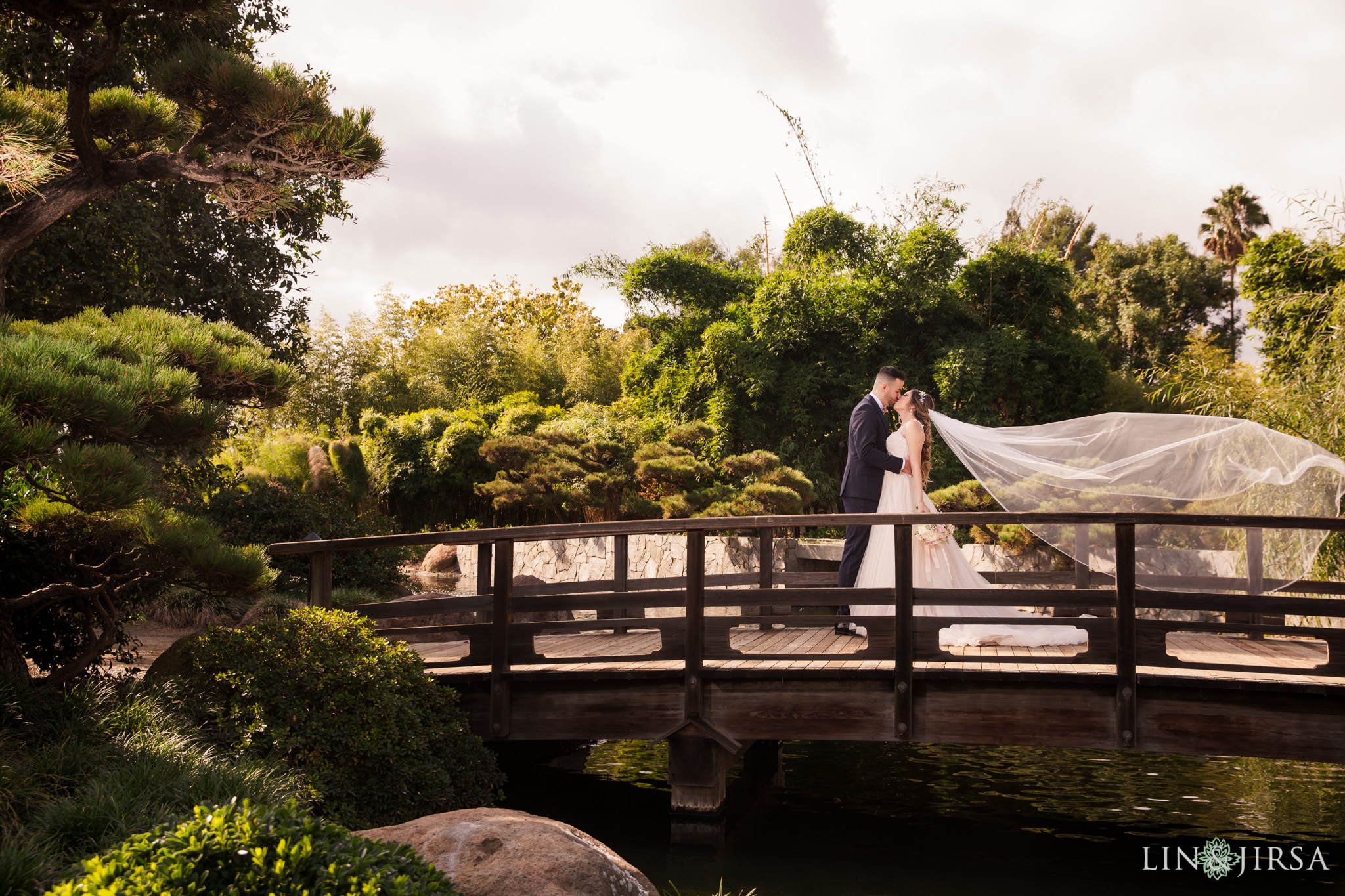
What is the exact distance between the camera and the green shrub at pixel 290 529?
10.2 metres

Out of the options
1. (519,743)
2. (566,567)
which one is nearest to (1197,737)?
(519,743)

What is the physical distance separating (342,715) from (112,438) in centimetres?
177

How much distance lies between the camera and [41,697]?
15.4ft

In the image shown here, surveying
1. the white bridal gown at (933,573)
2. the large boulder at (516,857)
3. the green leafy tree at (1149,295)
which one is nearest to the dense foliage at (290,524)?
the white bridal gown at (933,573)

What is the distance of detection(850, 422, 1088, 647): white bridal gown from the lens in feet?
20.6

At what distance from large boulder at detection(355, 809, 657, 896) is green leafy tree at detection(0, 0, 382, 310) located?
12.3ft

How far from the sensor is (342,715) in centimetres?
480

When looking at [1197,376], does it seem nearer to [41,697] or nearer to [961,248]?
[961,248]

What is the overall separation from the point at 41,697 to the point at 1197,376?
451 inches

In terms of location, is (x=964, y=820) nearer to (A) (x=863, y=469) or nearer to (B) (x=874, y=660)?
(B) (x=874, y=660)

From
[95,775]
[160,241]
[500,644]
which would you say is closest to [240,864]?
[95,775]

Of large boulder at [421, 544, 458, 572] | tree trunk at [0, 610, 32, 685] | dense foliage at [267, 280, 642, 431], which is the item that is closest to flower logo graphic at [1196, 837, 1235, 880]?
tree trunk at [0, 610, 32, 685]

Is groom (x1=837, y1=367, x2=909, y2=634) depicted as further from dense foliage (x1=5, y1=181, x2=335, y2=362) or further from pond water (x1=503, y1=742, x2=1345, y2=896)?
dense foliage (x1=5, y1=181, x2=335, y2=362)

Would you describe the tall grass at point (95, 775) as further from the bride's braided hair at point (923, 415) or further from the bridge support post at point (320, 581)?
the bride's braided hair at point (923, 415)
